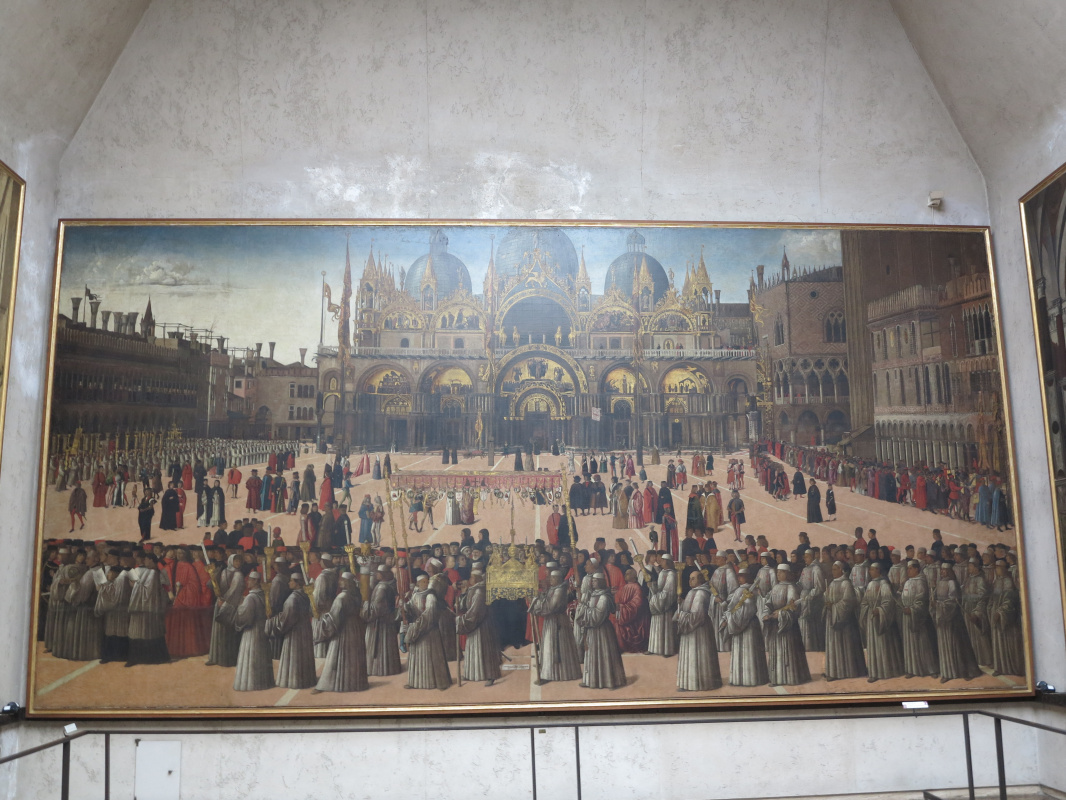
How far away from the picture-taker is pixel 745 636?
7.47 metres

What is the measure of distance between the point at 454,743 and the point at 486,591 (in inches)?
58.3

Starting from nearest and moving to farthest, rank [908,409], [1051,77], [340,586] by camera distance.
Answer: [1051,77], [340,586], [908,409]

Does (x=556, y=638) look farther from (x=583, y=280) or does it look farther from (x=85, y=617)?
(x=85, y=617)

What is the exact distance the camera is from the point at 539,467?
25.6ft

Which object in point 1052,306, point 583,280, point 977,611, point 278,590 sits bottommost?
point 977,611

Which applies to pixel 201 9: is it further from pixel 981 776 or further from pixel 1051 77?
pixel 981 776

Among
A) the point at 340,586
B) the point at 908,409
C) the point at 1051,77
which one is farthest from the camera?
the point at 908,409

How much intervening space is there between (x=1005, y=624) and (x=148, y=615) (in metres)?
8.57

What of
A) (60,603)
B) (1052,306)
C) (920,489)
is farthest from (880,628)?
(60,603)

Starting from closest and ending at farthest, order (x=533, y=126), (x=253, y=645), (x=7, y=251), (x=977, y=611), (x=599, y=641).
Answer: (x=7, y=251) < (x=253, y=645) < (x=599, y=641) < (x=977, y=611) < (x=533, y=126)

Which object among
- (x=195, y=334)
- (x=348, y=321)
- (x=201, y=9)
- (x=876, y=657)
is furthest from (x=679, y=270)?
(x=201, y=9)

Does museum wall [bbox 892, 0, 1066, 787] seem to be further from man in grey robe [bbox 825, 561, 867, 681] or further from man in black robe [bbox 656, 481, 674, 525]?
man in black robe [bbox 656, 481, 674, 525]

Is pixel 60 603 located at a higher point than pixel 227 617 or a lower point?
higher

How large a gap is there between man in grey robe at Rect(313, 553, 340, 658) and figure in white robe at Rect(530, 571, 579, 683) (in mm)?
1996
